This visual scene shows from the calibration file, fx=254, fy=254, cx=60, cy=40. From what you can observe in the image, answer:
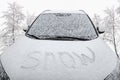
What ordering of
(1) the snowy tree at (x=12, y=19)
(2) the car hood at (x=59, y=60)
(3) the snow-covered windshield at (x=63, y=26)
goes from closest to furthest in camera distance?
(2) the car hood at (x=59, y=60)
(3) the snow-covered windshield at (x=63, y=26)
(1) the snowy tree at (x=12, y=19)

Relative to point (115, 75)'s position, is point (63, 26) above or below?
above

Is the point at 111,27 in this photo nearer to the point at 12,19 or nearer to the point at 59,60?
the point at 12,19

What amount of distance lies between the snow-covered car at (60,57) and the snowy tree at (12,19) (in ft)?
97.0

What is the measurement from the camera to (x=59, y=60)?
351 cm

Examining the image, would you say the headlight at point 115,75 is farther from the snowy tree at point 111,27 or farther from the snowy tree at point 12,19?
the snowy tree at point 111,27

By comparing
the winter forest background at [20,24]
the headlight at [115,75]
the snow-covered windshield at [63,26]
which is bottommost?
the winter forest background at [20,24]

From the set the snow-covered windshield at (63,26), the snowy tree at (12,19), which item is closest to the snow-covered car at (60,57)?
the snow-covered windshield at (63,26)

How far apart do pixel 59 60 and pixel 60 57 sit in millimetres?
62

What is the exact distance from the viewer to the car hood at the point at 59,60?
10.9 feet

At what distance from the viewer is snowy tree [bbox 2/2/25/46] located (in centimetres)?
3388

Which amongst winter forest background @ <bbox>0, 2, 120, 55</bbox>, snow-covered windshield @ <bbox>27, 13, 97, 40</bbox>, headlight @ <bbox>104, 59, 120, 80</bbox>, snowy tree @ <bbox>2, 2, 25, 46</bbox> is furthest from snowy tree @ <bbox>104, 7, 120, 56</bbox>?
headlight @ <bbox>104, 59, 120, 80</bbox>

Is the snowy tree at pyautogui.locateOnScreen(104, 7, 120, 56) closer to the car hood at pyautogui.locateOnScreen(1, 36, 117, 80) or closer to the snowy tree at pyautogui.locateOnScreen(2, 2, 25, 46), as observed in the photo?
the snowy tree at pyautogui.locateOnScreen(2, 2, 25, 46)

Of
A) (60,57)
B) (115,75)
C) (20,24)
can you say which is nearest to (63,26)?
(60,57)

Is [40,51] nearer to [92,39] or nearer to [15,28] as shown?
[92,39]
